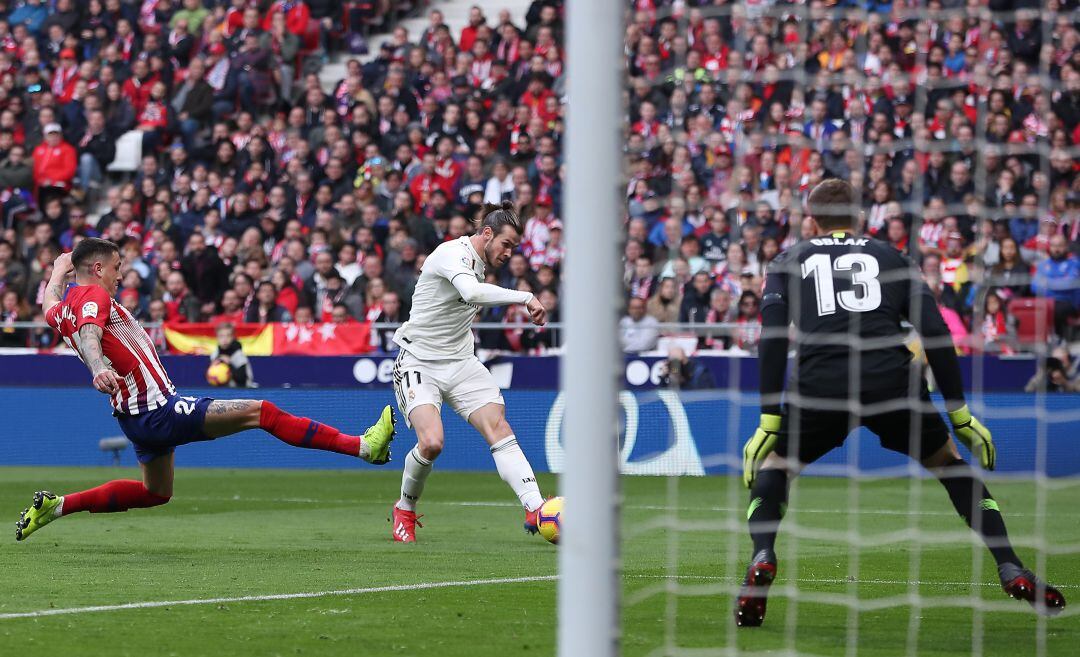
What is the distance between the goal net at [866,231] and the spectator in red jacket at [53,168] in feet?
31.0

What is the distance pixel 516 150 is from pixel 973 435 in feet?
43.9

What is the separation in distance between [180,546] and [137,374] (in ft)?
3.85

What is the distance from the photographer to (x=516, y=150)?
19969 mm

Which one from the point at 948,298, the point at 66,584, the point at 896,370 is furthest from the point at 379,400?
the point at 896,370

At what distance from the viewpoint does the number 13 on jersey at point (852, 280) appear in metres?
6.79

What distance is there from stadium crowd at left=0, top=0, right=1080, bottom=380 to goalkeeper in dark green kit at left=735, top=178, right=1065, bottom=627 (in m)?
1.24

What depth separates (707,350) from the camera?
53.0ft

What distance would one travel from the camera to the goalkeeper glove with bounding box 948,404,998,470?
6.94 meters

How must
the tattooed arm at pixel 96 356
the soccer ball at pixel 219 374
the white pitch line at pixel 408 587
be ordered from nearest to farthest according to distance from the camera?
the white pitch line at pixel 408 587
the tattooed arm at pixel 96 356
the soccer ball at pixel 219 374

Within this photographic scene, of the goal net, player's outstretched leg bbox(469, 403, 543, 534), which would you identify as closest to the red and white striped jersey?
player's outstretched leg bbox(469, 403, 543, 534)

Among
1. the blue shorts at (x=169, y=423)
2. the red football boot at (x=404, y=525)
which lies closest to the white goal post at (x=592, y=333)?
the blue shorts at (x=169, y=423)

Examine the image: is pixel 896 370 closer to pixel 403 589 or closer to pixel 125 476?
pixel 403 589

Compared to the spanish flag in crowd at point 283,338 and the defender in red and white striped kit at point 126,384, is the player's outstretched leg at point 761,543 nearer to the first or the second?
the defender in red and white striped kit at point 126,384

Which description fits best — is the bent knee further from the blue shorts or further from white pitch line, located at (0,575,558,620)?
white pitch line, located at (0,575,558,620)
